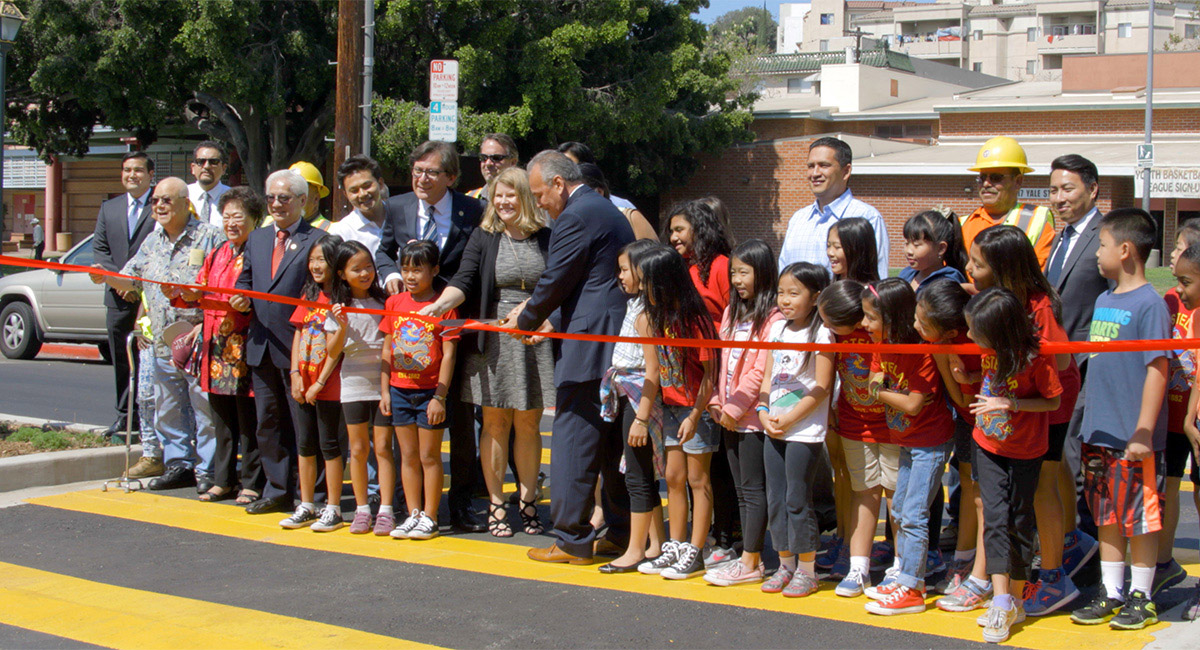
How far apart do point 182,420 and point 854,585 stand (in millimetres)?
4801

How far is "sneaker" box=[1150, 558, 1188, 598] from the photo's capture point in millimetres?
4965

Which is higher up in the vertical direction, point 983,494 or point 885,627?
point 983,494

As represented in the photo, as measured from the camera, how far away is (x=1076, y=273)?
5180 mm

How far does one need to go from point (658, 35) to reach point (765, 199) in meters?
8.37

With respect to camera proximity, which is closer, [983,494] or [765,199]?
[983,494]

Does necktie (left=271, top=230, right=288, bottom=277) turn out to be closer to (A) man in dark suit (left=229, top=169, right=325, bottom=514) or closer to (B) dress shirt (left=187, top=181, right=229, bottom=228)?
(A) man in dark suit (left=229, top=169, right=325, bottom=514)

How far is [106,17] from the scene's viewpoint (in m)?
22.7

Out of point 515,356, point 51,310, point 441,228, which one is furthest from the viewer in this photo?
point 51,310

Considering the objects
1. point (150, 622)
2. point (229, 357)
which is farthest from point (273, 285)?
point (150, 622)

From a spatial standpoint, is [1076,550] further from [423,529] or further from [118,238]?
[118,238]

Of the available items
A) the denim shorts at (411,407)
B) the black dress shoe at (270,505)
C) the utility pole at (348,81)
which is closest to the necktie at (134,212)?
the black dress shoe at (270,505)

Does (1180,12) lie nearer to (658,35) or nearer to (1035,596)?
(658,35)

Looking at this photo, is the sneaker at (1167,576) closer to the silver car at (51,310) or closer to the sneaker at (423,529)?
the sneaker at (423,529)

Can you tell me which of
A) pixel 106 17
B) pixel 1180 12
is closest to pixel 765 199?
pixel 106 17
